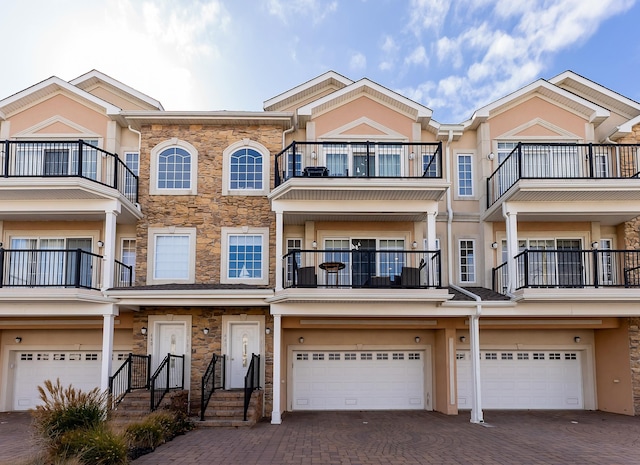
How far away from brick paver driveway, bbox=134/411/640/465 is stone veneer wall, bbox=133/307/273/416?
67.3 inches

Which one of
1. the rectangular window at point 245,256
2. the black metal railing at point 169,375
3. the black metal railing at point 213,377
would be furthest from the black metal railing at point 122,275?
the black metal railing at point 213,377

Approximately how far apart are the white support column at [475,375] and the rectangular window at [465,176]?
428 cm

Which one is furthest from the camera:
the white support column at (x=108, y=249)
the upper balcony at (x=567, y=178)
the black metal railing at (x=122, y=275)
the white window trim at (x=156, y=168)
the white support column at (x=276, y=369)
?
the white window trim at (x=156, y=168)

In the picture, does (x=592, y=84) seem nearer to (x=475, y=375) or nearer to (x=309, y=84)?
(x=309, y=84)

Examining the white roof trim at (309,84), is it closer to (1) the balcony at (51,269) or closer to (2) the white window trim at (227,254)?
(2) the white window trim at (227,254)

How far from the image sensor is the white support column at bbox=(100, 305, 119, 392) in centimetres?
1435

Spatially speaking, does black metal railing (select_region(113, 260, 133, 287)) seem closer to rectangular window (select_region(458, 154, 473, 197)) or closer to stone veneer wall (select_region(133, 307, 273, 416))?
stone veneer wall (select_region(133, 307, 273, 416))

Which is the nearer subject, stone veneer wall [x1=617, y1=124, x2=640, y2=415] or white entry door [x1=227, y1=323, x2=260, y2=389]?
stone veneer wall [x1=617, y1=124, x2=640, y2=415]

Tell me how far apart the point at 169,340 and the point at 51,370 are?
157 inches

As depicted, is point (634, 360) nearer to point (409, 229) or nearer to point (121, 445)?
point (409, 229)

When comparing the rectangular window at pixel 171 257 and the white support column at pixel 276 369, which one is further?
the rectangular window at pixel 171 257

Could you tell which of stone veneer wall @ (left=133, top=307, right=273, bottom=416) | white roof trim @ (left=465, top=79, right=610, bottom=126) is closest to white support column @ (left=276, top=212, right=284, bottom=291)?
stone veneer wall @ (left=133, top=307, right=273, bottom=416)

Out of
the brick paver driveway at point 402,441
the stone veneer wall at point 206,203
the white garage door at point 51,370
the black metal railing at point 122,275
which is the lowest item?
the brick paver driveway at point 402,441

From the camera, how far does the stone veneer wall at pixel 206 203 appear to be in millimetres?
16062
